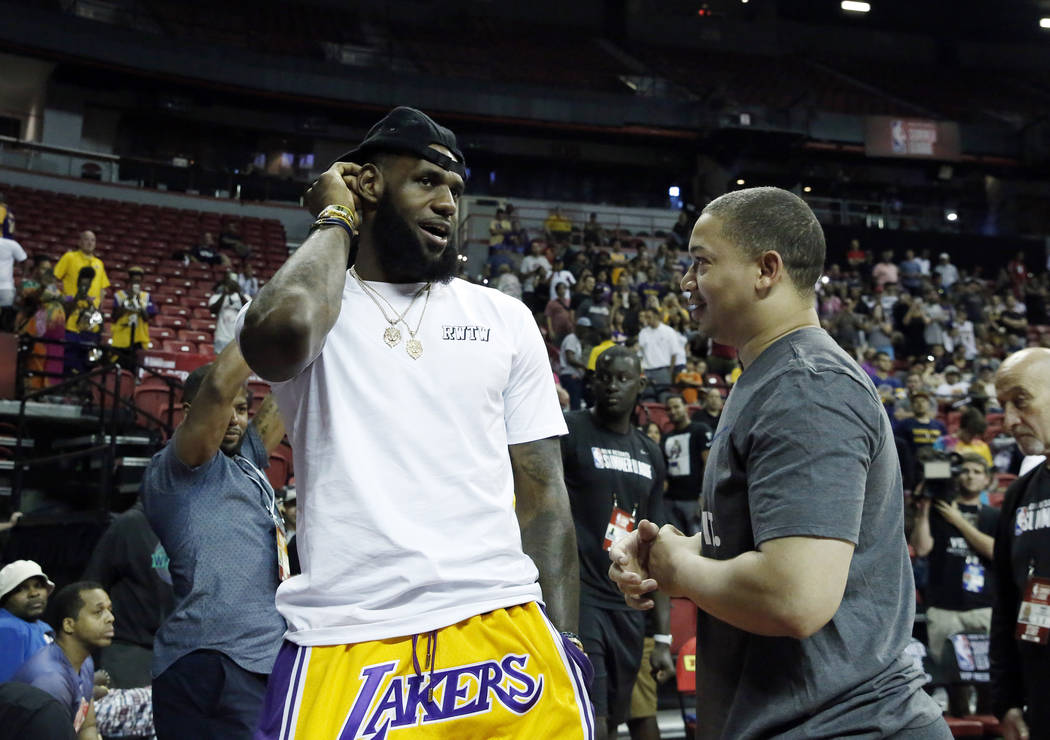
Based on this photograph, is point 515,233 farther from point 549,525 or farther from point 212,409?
point 549,525

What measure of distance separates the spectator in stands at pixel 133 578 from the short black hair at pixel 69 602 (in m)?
0.33

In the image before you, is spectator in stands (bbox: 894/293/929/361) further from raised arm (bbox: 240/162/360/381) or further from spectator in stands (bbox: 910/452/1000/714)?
raised arm (bbox: 240/162/360/381)

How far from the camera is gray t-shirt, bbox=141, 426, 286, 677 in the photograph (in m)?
3.48

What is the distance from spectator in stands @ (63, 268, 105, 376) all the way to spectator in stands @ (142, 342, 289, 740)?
731 cm

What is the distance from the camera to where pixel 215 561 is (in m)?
3.54

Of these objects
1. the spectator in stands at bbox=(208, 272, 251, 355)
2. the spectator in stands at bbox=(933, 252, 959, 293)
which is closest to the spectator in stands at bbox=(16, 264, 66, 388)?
the spectator in stands at bbox=(208, 272, 251, 355)

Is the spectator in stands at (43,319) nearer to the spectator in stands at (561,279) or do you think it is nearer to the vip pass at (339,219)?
the spectator in stands at (561,279)

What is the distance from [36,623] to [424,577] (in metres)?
4.21

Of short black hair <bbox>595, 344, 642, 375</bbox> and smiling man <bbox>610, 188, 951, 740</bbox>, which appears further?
short black hair <bbox>595, 344, 642, 375</bbox>

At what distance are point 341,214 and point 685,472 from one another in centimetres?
649

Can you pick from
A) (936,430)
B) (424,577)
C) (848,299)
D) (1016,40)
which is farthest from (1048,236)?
(424,577)

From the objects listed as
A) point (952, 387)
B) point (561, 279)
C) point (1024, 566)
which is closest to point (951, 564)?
point (1024, 566)

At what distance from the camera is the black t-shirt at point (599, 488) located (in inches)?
207

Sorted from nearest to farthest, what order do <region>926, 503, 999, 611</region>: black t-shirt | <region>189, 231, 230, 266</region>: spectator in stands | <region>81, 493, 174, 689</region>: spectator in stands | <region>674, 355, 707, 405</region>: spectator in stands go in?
1. <region>81, 493, 174, 689</region>: spectator in stands
2. <region>926, 503, 999, 611</region>: black t-shirt
3. <region>674, 355, 707, 405</region>: spectator in stands
4. <region>189, 231, 230, 266</region>: spectator in stands
